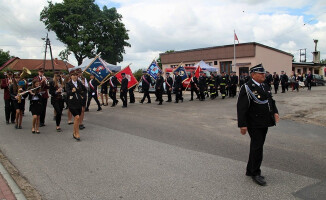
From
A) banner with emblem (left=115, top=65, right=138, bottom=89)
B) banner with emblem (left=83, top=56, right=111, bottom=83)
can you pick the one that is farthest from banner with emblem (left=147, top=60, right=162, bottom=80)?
banner with emblem (left=83, top=56, right=111, bottom=83)

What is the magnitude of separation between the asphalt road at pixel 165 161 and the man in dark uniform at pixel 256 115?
368 millimetres

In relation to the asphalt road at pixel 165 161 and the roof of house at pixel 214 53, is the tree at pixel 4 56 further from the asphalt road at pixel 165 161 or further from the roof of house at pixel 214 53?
the asphalt road at pixel 165 161

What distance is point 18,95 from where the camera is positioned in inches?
356

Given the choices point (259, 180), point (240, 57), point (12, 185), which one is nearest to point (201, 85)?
point (259, 180)

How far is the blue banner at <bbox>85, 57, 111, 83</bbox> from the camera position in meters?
14.0

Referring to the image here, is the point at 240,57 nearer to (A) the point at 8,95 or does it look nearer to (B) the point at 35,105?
(A) the point at 8,95

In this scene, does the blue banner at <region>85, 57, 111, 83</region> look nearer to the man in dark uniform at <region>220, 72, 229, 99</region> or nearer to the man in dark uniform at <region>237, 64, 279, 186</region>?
the man in dark uniform at <region>220, 72, 229, 99</region>

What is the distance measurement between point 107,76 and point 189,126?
22.3 ft

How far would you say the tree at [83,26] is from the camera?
1837 inches

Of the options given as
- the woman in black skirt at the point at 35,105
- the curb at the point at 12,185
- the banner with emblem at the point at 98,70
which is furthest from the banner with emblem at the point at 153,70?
the curb at the point at 12,185

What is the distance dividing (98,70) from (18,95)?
5459mm

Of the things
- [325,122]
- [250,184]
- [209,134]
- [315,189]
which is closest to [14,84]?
[209,134]

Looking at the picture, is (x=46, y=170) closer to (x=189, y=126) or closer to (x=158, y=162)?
(x=158, y=162)

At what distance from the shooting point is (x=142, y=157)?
5.77 m
